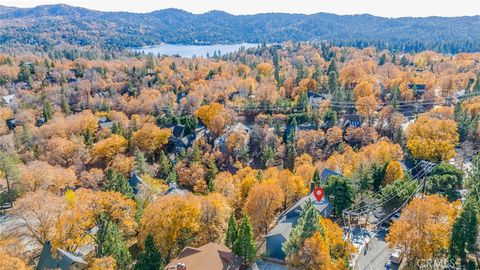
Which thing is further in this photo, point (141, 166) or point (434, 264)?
point (141, 166)

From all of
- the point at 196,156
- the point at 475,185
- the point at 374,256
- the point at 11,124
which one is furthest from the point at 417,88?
the point at 11,124

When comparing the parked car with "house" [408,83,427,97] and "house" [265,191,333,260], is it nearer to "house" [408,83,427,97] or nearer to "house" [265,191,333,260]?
"house" [265,191,333,260]

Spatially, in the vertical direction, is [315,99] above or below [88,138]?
above

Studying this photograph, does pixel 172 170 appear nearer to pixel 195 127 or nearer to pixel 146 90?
pixel 195 127

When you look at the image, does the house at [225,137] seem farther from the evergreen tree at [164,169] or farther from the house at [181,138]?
the evergreen tree at [164,169]

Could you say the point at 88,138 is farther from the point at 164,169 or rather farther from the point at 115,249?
the point at 115,249

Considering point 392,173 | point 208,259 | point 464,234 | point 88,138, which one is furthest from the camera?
point 88,138
